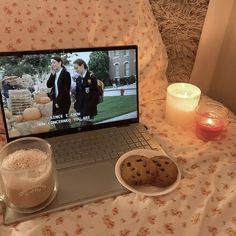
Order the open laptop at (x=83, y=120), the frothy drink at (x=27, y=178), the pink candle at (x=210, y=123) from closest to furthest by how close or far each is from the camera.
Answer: the frothy drink at (x=27, y=178)
the open laptop at (x=83, y=120)
the pink candle at (x=210, y=123)

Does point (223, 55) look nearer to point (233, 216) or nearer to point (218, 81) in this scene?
point (218, 81)

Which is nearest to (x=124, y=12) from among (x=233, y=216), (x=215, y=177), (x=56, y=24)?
(x=56, y=24)

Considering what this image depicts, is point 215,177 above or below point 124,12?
below

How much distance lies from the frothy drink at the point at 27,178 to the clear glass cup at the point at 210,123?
1.61 ft

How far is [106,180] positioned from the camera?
2.58 ft

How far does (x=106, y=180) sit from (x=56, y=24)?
1.77ft

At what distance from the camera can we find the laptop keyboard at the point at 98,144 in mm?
859

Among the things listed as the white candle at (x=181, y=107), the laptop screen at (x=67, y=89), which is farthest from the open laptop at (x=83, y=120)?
the white candle at (x=181, y=107)

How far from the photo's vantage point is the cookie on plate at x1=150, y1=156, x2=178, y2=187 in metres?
0.75

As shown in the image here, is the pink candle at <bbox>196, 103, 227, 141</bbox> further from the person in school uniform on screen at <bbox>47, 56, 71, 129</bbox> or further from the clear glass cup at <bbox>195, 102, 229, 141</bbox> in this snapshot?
the person in school uniform on screen at <bbox>47, 56, 71, 129</bbox>

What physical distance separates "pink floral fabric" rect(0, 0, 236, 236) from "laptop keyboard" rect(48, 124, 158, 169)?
0.06 m

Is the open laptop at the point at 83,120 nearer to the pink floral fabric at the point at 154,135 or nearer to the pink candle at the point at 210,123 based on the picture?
the pink floral fabric at the point at 154,135

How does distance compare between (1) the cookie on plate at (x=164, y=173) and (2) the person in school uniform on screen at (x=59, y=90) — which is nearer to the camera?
(1) the cookie on plate at (x=164, y=173)

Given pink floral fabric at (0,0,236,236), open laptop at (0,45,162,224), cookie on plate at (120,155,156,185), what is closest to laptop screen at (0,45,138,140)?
open laptop at (0,45,162,224)
